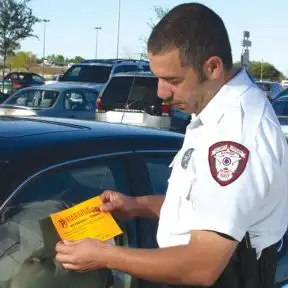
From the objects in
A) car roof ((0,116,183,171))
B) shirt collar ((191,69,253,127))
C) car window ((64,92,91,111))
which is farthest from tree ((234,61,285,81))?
shirt collar ((191,69,253,127))

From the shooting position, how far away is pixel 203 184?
162 cm

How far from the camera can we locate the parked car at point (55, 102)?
13453mm

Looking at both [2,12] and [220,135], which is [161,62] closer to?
[220,135]

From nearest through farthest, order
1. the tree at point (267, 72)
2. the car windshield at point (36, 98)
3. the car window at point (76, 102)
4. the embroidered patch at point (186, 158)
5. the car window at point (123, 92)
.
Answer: the embroidered patch at point (186, 158)
the car window at point (123, 92)
the car windshield at point (36, 98)
the car window at point (76, 102)
the tree at point (267, 72)

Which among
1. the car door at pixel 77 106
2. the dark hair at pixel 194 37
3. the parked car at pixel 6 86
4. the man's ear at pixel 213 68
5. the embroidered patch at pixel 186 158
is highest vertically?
the dark hair at pixel 194 37

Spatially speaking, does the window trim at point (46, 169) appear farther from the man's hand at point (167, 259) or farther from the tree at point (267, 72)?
the tree at point (267, 72)

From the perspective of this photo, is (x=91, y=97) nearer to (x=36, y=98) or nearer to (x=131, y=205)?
(x=36, y=98)

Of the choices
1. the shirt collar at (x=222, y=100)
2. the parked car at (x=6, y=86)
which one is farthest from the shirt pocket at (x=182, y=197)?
the parked car at (x=6, y=86)

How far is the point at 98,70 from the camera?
60.7ft

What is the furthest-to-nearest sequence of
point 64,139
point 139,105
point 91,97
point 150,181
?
point 91,97, point 139,105, point 150,181, point 64,139

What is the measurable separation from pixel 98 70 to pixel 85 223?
1679 cm

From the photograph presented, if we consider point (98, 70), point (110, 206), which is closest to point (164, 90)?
point (110, 206)

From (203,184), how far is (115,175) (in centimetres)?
76

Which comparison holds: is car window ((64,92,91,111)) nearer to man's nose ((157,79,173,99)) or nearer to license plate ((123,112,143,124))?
license plate ((123,112,143,124))
